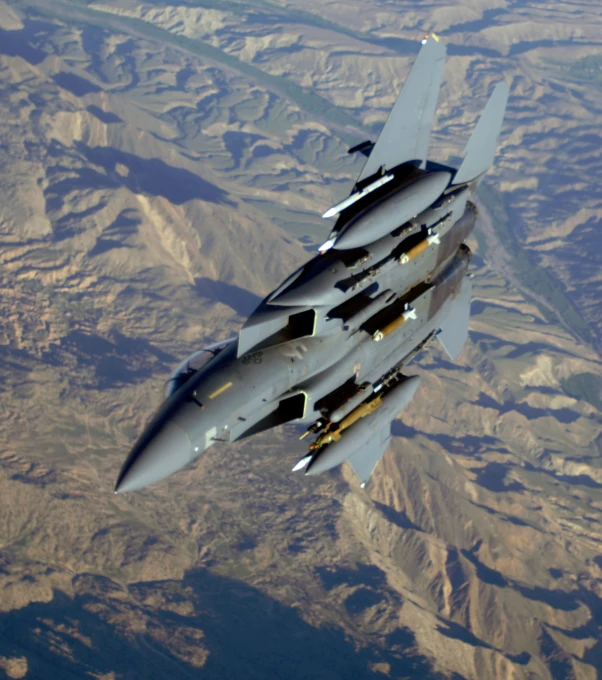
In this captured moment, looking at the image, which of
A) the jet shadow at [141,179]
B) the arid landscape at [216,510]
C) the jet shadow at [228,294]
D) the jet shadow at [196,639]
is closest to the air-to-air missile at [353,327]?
the jet shadow at [196,639]

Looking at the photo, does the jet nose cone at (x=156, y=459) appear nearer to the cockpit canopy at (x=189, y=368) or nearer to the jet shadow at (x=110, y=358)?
the cockpit canopy at (x=189, y=368)

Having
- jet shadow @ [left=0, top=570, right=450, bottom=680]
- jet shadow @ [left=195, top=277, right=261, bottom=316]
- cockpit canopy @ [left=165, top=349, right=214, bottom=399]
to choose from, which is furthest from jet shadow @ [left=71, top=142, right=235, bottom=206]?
cockpit canopy @ [left=165, top=349, right=214, bottom=399]

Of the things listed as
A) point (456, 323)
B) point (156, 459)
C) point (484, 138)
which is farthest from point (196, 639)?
point (484, 138)

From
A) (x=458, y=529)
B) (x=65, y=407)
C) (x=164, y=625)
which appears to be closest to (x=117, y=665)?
(x=164, y=625)

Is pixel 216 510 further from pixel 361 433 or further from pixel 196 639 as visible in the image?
pixel 361 433

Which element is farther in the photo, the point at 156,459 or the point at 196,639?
the point at 196,639

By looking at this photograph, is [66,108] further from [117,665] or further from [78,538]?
[117,665]
